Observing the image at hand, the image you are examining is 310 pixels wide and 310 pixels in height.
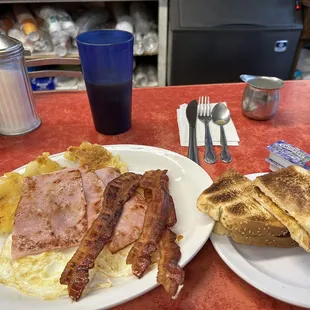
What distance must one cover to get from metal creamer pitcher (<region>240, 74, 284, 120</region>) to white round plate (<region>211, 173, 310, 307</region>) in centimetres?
63

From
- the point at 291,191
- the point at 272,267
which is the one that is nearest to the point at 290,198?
the point at 291,191

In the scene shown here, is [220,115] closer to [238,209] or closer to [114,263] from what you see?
[238,209]

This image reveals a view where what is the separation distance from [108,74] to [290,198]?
68 centimetres

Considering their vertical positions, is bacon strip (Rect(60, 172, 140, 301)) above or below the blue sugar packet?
above

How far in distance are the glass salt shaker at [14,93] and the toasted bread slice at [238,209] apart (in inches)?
29.3

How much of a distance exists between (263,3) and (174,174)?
193cm

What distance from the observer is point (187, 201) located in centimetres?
82

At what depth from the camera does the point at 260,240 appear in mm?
693

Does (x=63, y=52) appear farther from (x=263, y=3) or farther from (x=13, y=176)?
(x=13, y=176)

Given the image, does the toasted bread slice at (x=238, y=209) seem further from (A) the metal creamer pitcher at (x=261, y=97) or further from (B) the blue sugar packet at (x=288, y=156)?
(A) the metal creamer pitcher at (x=261, y=97)

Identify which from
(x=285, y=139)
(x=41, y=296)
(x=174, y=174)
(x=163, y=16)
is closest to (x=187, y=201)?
(x=174, y=174)

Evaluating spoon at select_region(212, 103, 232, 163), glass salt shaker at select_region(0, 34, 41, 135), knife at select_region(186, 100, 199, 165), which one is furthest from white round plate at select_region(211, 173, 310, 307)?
glass salt shaker at select_region(0, 34, 41, 135)

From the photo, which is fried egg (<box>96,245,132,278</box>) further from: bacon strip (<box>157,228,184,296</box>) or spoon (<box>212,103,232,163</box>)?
spoon (<box>212,103,232,163</box>)

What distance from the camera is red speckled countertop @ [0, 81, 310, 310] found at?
646 mm
